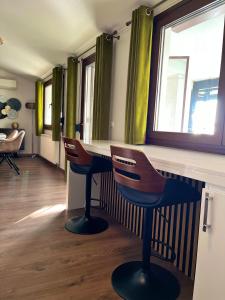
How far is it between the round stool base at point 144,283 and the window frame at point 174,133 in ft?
3.16

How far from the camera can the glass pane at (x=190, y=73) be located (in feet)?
6.63

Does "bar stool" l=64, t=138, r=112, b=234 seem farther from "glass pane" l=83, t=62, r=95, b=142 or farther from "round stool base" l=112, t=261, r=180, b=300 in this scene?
"glass pane" l=83, t=62, r=95, b=142

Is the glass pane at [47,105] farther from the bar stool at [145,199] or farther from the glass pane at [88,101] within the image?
the bar stool at [145,199]

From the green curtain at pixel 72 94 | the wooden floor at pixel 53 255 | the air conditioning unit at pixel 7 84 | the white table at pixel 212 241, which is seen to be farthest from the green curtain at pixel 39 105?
the white table at pixel 212 241

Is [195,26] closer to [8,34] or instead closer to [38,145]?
[8,34]

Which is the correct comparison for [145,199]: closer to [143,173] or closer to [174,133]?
[143,173]

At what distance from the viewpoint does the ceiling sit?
2568mm

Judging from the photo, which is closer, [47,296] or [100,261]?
[47,296]

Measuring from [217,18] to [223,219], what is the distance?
177 centimetres

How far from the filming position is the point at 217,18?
199cm

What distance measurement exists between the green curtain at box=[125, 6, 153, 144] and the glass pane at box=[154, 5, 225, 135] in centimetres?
15

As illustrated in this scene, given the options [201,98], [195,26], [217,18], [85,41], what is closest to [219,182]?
[201,98]

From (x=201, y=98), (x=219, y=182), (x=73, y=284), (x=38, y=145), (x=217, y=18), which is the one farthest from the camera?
(x=38, y=145)

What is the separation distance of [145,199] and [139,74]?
139 cm
